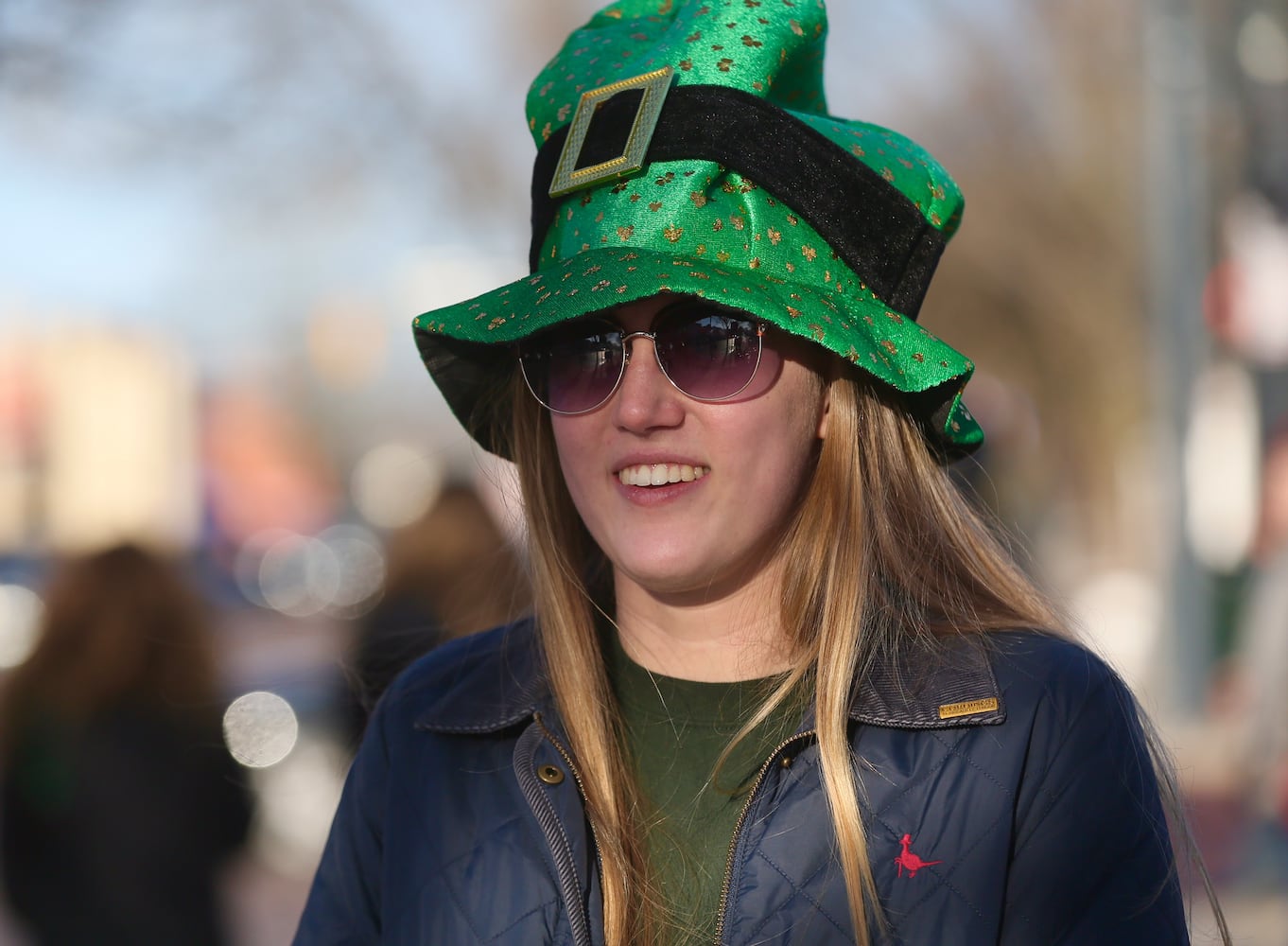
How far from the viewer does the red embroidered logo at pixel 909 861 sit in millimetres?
1773

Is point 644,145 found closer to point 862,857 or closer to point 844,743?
point 844,743

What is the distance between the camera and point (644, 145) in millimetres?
1948

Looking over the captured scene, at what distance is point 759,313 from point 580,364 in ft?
0.98

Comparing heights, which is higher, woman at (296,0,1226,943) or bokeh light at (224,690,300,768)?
woman at (296,0,1226,943)

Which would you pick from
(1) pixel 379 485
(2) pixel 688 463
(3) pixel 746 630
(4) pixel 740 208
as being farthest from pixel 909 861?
(1) pixel 379 485

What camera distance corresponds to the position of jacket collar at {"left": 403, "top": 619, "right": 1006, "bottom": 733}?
185cm

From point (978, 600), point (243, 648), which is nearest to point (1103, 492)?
point (243, 648)

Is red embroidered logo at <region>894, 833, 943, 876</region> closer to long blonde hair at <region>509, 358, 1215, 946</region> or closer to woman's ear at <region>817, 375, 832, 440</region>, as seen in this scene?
long blonde hair at <region>509, 358, 1215, 946</region>

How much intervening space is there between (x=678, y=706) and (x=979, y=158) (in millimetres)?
16884

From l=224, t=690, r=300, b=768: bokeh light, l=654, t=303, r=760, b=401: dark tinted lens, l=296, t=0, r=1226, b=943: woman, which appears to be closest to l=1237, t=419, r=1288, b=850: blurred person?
l=296, t=0, r=1226, b=943: woman

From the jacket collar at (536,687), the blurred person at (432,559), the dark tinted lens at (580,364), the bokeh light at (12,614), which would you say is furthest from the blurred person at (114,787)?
the bokeh light at (12,614)

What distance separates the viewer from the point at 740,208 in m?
1.97

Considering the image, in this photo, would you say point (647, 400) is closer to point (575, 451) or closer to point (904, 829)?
point (575, 451)

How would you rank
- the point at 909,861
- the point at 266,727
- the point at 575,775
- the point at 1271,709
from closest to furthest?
the point at 909,861 → the point at 575,775 → the point at 1271,709 → the point at 266,727
